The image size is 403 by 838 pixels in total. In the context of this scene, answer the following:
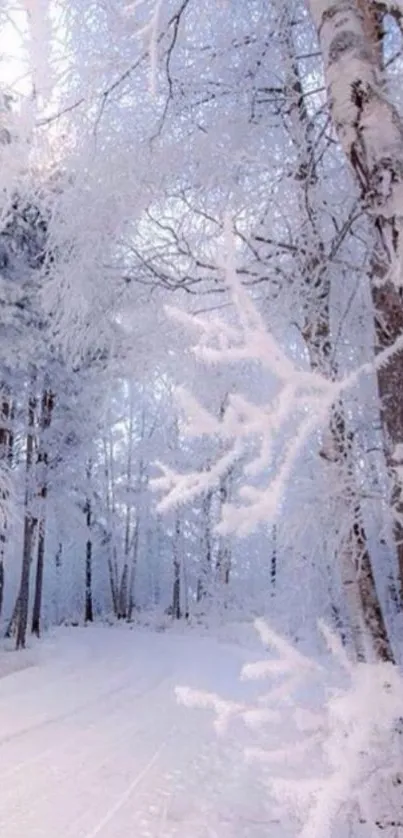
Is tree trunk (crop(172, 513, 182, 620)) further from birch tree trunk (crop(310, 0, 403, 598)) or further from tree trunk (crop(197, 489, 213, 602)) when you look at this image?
birch tree trunk (crop(310, 0, 403, 598))

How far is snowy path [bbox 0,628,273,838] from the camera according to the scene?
4.86 meters

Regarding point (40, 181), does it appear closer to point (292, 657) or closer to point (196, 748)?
point (292, 657)

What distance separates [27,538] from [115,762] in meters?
10.7

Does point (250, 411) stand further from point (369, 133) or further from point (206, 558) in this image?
point (206, 558)

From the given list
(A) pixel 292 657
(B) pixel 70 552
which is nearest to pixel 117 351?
(A) pixel 292 657

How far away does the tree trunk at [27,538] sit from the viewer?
1620 cm

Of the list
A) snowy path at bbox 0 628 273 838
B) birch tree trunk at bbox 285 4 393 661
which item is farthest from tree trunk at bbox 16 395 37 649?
birch tree trunk at bbox 285 4 393 661

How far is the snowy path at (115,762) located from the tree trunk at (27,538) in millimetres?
3192

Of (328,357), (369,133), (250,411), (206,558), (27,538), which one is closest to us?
(250,411)

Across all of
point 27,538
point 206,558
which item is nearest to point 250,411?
point 27,538

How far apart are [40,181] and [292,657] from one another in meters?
3.77

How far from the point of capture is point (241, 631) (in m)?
23.9

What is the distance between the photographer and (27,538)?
55.0 feet

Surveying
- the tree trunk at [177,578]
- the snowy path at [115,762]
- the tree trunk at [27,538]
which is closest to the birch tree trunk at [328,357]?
the snowy path at [115,762]
